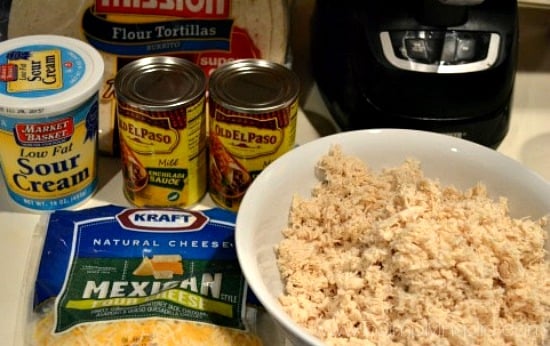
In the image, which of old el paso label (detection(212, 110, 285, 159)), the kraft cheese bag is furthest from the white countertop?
old el paso label (detection(212, 110, 285, 159))

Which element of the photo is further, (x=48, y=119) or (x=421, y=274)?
(x=48, y=119)

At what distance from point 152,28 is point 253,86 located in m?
0.17

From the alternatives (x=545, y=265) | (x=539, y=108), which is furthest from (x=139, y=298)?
(x=539, y=108)

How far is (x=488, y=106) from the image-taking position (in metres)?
0.88

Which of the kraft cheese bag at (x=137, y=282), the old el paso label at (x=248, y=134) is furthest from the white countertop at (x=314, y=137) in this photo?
the old el paso label at (x=248, y=134)

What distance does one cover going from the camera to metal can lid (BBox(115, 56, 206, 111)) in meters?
0.79

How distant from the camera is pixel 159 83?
82 cm

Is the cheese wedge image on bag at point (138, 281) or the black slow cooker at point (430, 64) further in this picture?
the black slow cooker at point (430, 64)

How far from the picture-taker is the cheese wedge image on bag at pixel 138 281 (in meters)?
0.73

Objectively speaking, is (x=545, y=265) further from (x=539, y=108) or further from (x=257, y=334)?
(x=539, y=108)

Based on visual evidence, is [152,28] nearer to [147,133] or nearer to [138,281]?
[147,133]

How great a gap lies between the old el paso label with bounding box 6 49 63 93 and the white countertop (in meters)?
0.17

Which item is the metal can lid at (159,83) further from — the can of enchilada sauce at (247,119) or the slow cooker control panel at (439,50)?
the slow cooker control panel at (439,50)

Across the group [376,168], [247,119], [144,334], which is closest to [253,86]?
[247,119]
